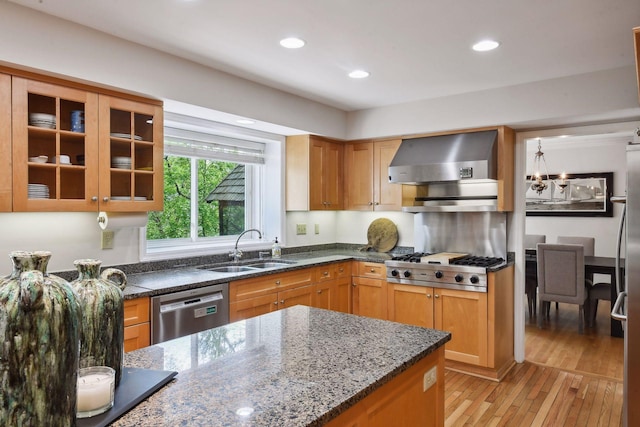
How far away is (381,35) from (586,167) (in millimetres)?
5592

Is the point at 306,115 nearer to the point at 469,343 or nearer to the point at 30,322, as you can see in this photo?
the point at 469,343

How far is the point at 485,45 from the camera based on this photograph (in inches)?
109

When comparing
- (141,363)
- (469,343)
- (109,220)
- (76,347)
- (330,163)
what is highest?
(330,163)

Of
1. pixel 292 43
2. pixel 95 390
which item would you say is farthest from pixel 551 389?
pixel 95 390

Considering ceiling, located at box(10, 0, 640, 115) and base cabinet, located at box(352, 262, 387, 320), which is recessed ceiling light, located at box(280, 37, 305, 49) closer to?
ceiling, located at box(10, 0, 640, 115)

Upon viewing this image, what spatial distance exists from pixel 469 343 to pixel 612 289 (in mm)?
2191

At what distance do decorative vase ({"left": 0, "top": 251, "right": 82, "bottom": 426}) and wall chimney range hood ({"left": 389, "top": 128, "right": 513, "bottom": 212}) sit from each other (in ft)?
11.2

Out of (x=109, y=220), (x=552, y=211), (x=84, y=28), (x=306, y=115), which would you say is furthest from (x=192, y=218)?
(x=552, y=211)

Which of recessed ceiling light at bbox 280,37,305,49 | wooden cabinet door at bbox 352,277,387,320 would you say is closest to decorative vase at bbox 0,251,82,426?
recessed ceiling light at bbox 280,37,305,49

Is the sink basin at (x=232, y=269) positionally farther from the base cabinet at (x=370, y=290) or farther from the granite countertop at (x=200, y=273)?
the base cabinet at (x=370, y=290)

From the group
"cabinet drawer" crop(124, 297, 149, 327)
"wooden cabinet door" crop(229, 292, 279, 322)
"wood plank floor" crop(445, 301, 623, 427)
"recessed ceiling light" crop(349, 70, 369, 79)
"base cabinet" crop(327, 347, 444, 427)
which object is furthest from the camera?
"recessed ceiling light" crop(349, 70, 369, 79)

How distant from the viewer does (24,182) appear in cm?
233

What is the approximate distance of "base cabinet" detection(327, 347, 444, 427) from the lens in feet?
4.15

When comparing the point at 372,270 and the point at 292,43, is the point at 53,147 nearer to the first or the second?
the point at 292,43
